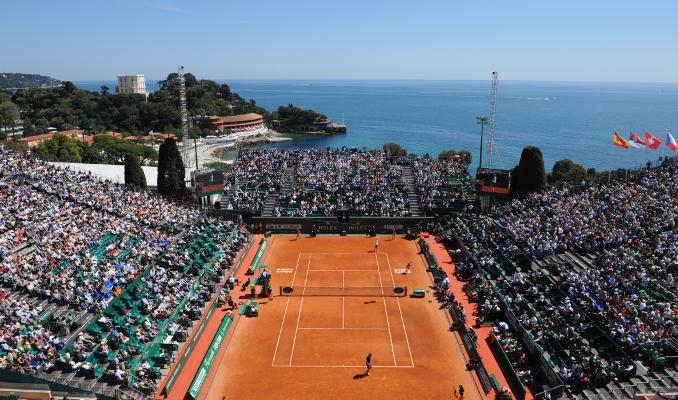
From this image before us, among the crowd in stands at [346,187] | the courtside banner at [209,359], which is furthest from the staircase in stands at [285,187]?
the courtside banner at [209,359]

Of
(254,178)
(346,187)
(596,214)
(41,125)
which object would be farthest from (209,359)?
(41,125)

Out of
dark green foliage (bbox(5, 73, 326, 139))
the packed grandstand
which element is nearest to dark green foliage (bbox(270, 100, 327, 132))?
dark green foliage (bbox(5, 73, 326, 139))

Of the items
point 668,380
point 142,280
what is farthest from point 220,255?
point 668,380

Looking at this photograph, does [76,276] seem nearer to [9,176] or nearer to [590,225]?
[9,176]

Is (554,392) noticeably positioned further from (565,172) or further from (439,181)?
(565,172)

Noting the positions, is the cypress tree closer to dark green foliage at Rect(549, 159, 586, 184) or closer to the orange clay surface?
the orange clay surface

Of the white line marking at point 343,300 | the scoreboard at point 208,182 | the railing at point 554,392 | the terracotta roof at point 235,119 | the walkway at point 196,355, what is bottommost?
the walkway at point 196,355

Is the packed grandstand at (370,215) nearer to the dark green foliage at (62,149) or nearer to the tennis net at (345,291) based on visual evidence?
the tennis net at (345,291)
